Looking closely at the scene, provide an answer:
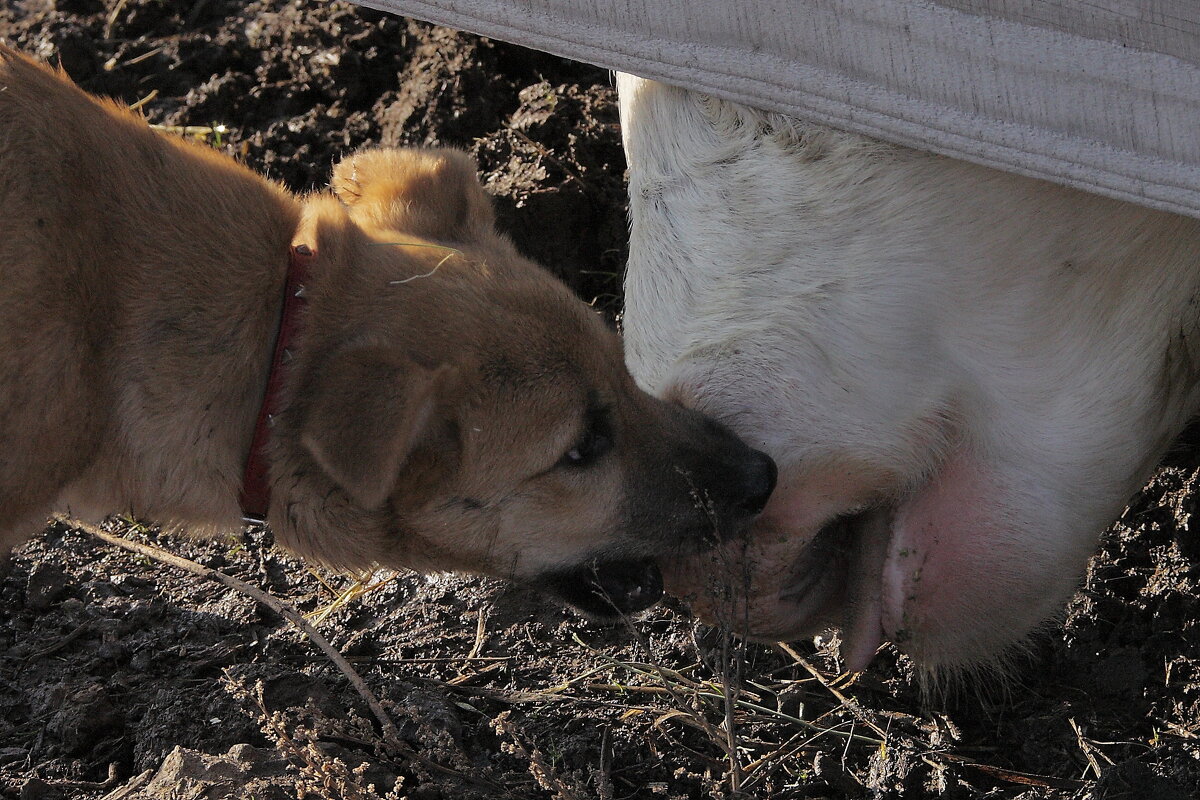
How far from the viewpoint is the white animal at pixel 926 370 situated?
2.66 m

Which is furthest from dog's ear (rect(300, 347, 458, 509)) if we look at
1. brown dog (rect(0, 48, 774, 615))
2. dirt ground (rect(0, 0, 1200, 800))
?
dirt ground (rect(0, 0, 1200, 800))

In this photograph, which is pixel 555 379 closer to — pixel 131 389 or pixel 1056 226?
pixel 131 389

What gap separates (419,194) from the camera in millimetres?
3018

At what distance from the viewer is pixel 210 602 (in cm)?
→ 358

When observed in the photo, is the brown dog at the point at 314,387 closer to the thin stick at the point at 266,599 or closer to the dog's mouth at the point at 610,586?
the dog's mouth at the point at 610,586

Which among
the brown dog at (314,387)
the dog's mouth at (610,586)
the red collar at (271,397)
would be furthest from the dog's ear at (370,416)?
the dog's mouth at (610,586)

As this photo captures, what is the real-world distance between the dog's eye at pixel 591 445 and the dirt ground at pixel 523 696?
0.37m

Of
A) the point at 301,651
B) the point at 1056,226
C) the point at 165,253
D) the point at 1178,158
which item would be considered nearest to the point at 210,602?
the point at 301,651

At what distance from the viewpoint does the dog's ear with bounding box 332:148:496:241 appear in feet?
9.77

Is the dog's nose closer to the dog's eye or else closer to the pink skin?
the pink skin

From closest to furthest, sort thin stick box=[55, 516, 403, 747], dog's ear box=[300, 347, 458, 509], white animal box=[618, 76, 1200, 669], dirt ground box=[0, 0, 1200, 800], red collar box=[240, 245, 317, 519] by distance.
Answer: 1. dog's ear box=[300, 347, 458, 509]
2. red collar box=[240, 245, 317, 519]
3. white animal box=[618, 76, 1200, 669]
4. dirt ground box=[0, 0, 1200, 800]
5. thin stick box=[55, 516, 403, 747]

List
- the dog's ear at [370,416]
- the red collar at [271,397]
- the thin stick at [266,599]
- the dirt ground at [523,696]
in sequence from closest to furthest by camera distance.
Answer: the dog's ear at [370,416] < the red collar at [271,397] < the dirt ground at [523,696] < the thin stick at [266,599]

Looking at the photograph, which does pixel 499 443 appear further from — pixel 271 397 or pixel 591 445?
pixel 271 397

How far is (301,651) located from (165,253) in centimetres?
125
